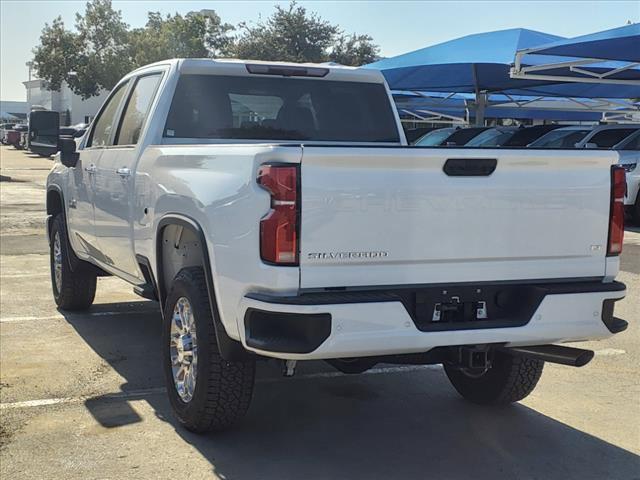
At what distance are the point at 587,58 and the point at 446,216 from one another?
10.2 meters

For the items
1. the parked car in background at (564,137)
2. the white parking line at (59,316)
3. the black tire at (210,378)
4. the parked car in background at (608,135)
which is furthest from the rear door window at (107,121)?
the parked car in background at (564,137)

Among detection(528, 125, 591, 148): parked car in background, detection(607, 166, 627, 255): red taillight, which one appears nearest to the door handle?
detection(607, 166, 627, 255): red taillight

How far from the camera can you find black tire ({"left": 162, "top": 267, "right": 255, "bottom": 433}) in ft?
12.9

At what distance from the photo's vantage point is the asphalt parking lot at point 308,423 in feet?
12.8

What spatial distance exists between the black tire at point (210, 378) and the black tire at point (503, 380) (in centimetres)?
127

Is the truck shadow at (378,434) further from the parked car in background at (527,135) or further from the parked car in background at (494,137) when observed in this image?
Result: the parked car in background at (494,137)

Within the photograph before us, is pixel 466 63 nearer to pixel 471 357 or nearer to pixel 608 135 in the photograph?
pixel 608 135

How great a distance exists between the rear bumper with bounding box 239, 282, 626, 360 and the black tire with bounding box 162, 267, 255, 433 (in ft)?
1.45

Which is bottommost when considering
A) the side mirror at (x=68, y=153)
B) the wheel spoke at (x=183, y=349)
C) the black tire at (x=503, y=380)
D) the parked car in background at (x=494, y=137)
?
the black tire at (x=503, y=380)

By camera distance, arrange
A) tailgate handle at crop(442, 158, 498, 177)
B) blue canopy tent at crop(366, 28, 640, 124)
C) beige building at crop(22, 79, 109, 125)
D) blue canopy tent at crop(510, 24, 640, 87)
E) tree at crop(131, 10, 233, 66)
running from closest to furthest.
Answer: tailgate handle at crop(442, 158, 498, 177) < blue canopy tent at crop(510, 24, 640, 87) < blue canopy tent at crop(366, 28, 640, 124) < tree at crop(131, 10, 233, 66) < beige building at crop(22, 79, 109, 125)

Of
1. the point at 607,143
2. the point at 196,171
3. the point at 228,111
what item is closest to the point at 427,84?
the point at 607,143

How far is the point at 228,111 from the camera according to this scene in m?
5.27

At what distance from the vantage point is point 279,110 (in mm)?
5441

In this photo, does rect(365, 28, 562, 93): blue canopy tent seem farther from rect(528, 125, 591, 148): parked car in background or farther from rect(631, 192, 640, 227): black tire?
rect(631, 192, 640, 227): black tire
